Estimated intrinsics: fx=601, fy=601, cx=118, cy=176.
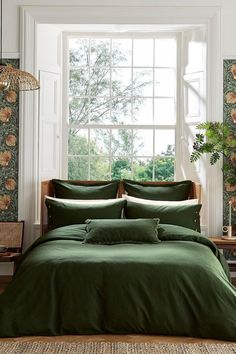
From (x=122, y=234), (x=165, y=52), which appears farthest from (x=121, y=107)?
(x=122, y=234)

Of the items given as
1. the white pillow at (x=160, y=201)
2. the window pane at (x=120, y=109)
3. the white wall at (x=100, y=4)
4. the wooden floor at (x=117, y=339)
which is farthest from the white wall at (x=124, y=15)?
the wooden floor at (x=117, y=339)

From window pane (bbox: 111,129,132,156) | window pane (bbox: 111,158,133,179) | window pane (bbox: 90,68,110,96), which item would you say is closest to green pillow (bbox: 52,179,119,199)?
window pane (bbox: 111,158,133,179)

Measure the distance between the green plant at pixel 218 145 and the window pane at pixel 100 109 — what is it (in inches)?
47.5

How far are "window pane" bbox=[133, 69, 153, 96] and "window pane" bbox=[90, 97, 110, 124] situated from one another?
38cm

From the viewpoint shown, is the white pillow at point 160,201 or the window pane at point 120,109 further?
the window pane at point 120,109

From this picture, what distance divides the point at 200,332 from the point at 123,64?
389cm

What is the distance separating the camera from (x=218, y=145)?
21.2 feet

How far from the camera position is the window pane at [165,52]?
23.6 ft

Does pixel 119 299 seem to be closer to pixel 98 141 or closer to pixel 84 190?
pixel 84 190

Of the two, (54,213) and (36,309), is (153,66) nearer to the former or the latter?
Answer: (54,213)

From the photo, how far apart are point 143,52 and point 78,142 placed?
133 cm

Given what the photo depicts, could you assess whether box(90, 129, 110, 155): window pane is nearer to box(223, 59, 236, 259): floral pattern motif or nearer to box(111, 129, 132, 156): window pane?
box(111, 129, 132, 156): window pane

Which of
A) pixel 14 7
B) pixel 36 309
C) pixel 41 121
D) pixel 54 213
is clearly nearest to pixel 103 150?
pixel 41 121

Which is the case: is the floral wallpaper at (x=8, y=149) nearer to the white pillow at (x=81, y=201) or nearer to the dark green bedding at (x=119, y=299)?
the white pillow at (x=81, y=201)
